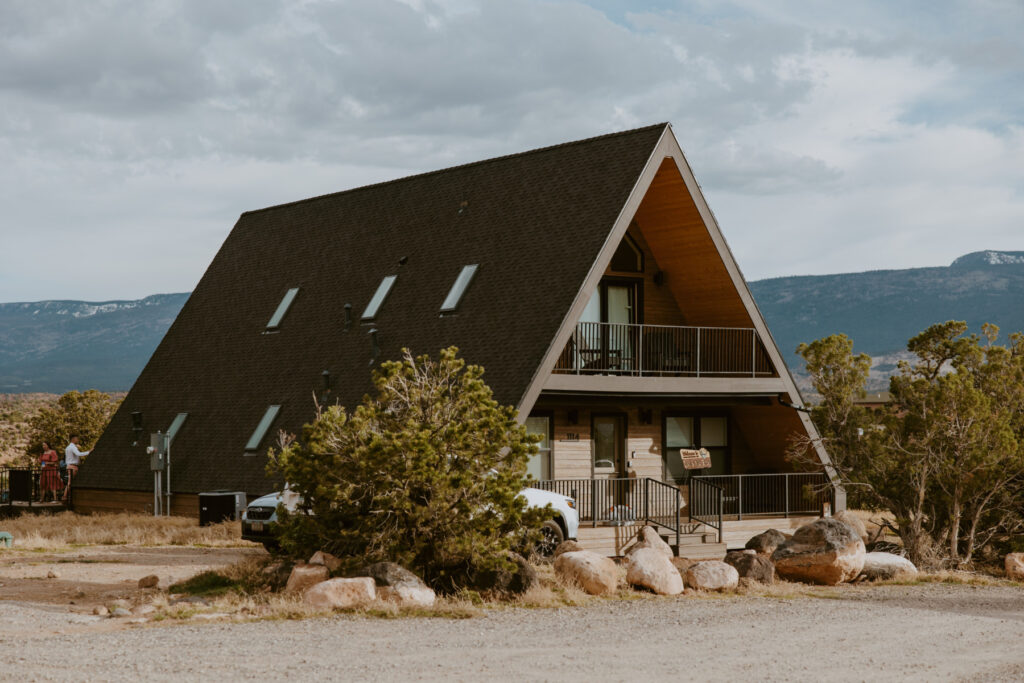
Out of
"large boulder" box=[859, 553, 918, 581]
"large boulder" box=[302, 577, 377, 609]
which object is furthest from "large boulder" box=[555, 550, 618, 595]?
"large boulder" box=[859, 553, 918, 581]

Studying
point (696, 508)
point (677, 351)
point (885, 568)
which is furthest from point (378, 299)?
point (885, 568)

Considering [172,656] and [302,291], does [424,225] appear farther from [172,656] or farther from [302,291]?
[172,656]

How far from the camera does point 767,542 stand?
23.8m

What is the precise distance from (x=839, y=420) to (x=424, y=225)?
11619 mm

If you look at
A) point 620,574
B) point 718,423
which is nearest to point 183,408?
point 718,423

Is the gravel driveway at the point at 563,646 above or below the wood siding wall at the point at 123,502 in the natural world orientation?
below

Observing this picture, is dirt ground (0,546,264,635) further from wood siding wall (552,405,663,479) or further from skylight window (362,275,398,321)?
wood siding wall (552,405,663,479)

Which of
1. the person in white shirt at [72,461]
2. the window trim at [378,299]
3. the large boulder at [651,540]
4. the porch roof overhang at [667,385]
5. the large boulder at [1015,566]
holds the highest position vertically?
the window trim at [378,299]

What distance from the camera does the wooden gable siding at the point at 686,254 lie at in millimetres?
26578

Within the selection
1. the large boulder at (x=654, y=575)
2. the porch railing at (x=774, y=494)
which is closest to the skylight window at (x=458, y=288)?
the porch railing at (x=774, y=494)

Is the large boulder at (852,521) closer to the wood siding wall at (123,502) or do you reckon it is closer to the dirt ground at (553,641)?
the dirt ground at (553,641)

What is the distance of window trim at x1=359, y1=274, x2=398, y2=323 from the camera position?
28.6 m

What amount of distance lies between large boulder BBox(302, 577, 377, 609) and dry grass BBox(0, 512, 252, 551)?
8641 mm

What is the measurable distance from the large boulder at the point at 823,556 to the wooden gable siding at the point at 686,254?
273 inches
